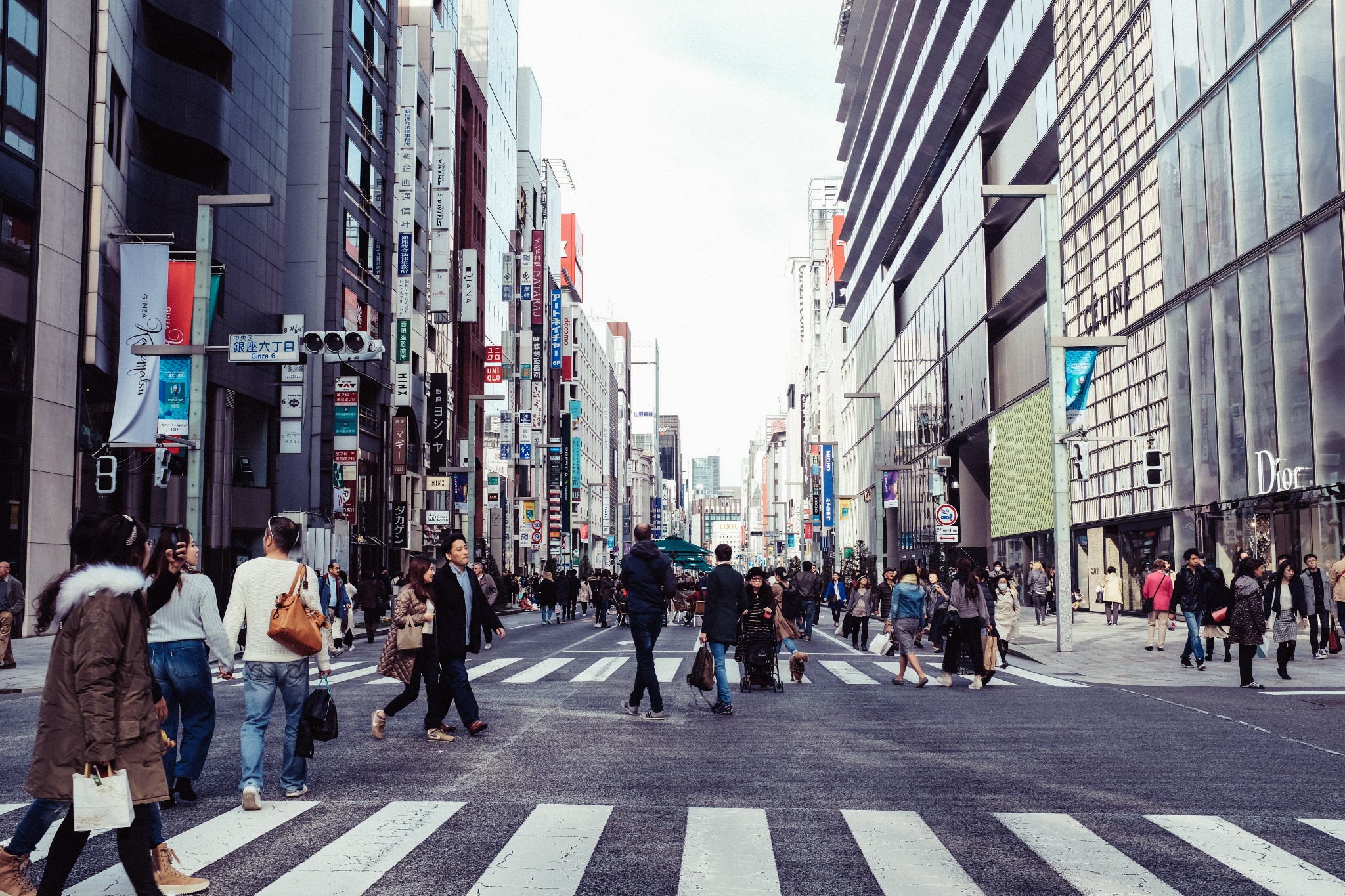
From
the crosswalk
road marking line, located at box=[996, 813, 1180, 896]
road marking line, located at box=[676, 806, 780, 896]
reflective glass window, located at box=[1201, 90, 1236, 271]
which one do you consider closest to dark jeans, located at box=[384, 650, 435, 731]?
road marking line, located at box=[676, 806, 780, 896]

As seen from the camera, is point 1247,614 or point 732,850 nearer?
point 732,850

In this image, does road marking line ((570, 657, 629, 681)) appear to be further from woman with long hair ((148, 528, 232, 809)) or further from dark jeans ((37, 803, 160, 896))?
dark jeans ((37, 803, 160, 896))

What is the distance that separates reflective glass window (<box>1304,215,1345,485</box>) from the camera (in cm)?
2308

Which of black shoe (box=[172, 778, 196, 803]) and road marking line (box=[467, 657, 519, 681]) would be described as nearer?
black shoe (box=[172, 778, 196, 803])

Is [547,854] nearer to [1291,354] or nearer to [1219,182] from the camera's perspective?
[1291,354]

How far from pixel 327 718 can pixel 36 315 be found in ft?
69.0

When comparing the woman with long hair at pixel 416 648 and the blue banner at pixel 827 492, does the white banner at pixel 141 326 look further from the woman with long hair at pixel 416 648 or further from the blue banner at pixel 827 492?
the blue banner at pixel 827 492

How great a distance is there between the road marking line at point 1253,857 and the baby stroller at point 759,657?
858cm

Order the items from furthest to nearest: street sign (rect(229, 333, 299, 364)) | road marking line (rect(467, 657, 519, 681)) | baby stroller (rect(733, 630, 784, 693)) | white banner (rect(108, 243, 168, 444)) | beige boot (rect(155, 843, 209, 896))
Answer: white banner (rect(108, 243, 168, 444)) < street sign (rect(229, 333, 299, 364)) < road marking line (rect(467, 657, 519, 681)) < baby stroller (rect(733, 630, 784, 693)) < beige boot (rect(155, 843, 209, 896))

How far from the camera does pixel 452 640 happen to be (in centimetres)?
1056

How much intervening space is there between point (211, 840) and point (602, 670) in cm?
1208

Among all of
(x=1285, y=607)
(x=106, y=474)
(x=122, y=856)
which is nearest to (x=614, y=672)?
(x=1285, y=607)

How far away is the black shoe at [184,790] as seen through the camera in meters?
7.50

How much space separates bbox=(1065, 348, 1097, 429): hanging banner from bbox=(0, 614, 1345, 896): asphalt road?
10173 millimetres
